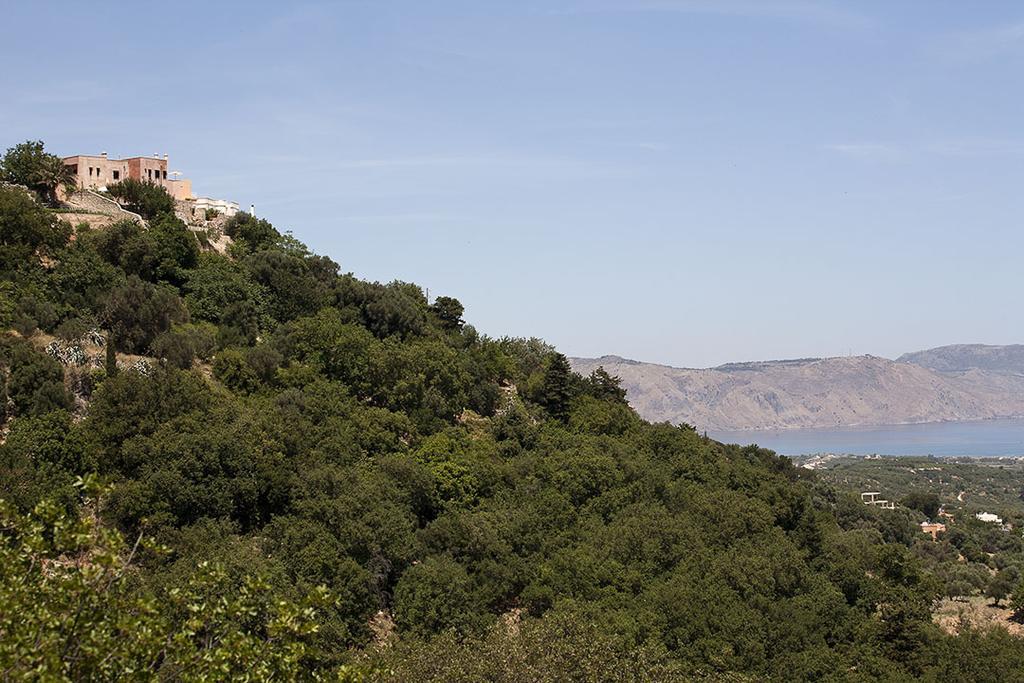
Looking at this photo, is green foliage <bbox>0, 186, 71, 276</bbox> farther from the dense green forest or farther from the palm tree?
the palm tree

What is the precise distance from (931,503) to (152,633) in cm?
7757

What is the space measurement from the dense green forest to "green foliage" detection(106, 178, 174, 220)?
5.3 inches

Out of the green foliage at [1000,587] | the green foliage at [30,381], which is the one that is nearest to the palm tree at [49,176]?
the green foliage at [30,381]

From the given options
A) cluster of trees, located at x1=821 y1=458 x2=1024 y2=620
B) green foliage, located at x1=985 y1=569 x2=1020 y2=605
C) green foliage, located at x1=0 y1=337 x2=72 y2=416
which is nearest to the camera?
green foliage, located at x1=0 y1=337 x2=72 y2=416

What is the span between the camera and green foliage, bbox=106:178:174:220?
43844 millimetres

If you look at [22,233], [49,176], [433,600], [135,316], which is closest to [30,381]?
[135,316]

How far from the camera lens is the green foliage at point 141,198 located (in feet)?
144

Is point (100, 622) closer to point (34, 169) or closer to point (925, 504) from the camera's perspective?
point (34, 169)

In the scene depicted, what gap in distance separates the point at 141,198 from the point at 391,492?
70.4 feet

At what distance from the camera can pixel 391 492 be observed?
29609mm

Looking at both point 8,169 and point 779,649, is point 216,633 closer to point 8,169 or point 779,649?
point 779,649

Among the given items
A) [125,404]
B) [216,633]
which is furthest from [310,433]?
[216,633]

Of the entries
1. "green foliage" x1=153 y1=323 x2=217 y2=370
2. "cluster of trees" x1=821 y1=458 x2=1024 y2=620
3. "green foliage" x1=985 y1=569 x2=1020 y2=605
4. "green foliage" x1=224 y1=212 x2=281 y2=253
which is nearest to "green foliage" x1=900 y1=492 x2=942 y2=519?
"cluster of trees" x1=821 y1=458 x2=1024 y2=620

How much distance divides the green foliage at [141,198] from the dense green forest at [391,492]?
13 centimetres
